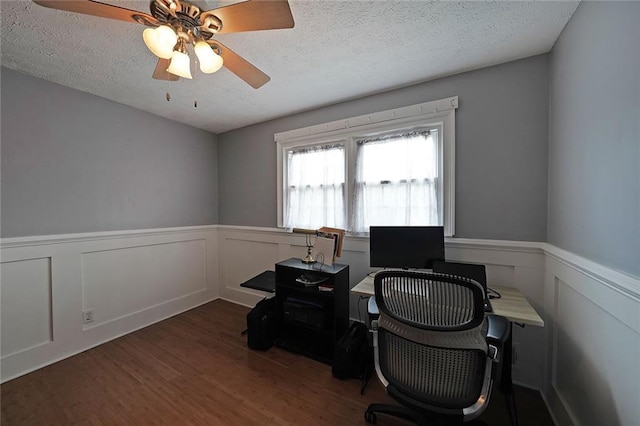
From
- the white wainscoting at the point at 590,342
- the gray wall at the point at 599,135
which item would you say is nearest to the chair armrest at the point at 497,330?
the white wainscoting at the point at 590,342

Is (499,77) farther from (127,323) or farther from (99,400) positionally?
(127,323)

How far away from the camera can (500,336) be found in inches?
43.1

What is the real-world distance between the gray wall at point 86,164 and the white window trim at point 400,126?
1443 millimetres

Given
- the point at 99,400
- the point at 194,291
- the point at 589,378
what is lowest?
the point at 99,400

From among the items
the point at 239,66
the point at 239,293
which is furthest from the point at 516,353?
the point at 239,293

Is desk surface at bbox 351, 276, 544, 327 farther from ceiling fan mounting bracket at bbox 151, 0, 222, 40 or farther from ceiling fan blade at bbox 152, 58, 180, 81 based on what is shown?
ceiling fan blade at bbox 152, 58, 180, 81

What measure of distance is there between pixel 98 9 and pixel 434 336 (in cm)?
209

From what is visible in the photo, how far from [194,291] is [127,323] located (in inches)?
30.2

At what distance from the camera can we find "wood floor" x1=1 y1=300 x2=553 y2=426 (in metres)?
1.52

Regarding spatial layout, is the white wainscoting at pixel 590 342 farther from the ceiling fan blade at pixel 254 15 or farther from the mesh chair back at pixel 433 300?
the ceiling fan blade at pixel 254 15

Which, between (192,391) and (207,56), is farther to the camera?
(192,391)

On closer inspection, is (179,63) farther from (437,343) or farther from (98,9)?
(437,343)

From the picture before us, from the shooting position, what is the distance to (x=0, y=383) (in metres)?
1.81

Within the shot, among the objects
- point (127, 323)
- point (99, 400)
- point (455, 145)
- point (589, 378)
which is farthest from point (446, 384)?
point (127, 323)
